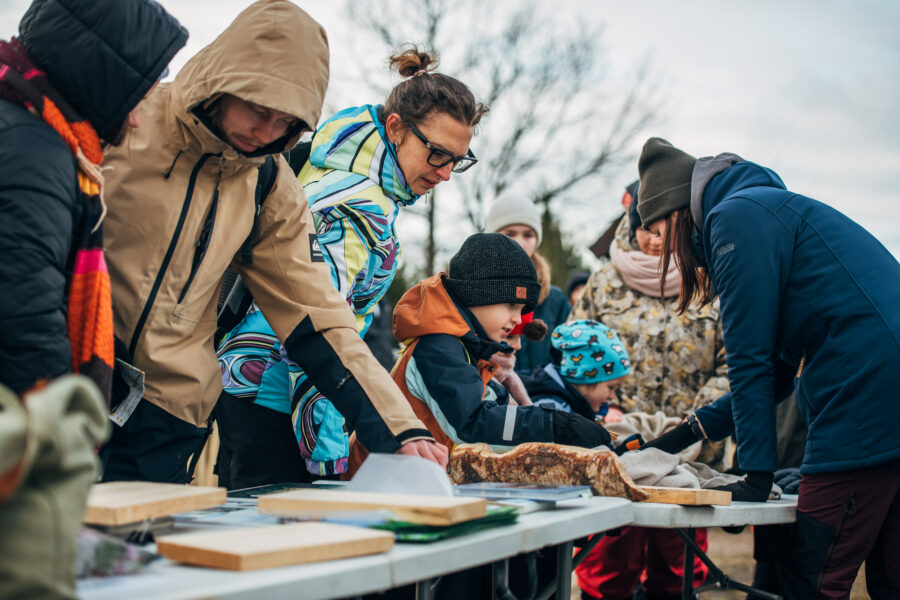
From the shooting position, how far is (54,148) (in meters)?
1.32

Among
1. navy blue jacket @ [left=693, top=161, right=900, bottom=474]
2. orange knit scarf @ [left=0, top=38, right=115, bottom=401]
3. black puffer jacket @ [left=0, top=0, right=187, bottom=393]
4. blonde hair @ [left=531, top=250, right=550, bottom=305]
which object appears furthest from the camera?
blonde hair @ [left=531, top=250, right=550, bottom=305]

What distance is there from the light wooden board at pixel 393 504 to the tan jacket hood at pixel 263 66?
0.79 meters

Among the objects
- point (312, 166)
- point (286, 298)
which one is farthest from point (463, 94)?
point (286, 298)

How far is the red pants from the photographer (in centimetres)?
343

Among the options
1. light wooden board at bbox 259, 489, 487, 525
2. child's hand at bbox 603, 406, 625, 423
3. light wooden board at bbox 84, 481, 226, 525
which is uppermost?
child's hand at bbox 603, 406, 625, 423

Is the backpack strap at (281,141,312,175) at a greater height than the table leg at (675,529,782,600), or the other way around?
the backpack strap at (281,141,312,175)

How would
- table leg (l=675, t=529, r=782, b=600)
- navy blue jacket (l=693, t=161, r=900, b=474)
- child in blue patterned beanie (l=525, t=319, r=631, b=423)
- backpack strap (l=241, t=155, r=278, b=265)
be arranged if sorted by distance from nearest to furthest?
backpack strap (l=241, t=155, r=278, b=265) → navy blue jacket (l=693, t=161, r=900, b=474) → table leg (l=675, t=529, r=782, b=600) → child in blue patterned beanie (l=525, t=319, r=631, b=423)

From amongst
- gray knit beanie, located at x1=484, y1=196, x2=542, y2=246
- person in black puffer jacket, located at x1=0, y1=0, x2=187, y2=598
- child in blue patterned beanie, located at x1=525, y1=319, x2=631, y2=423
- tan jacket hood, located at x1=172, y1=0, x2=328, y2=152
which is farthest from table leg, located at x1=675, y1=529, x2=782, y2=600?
gray knit beanie, located at x1=484, y1=196, x2=542, y2=246

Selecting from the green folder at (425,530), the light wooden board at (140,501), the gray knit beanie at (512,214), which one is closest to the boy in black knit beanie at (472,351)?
the green folder at (425,530)

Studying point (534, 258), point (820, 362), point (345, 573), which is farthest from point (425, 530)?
point (534, 258)

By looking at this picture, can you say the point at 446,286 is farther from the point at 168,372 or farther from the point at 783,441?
the point at 783,441

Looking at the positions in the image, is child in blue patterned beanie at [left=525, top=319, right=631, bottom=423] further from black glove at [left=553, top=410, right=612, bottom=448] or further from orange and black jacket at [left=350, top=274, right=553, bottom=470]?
black glove at [left=553, top=410, right=612, bottom=448]

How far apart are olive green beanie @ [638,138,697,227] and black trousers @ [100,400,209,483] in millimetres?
1631

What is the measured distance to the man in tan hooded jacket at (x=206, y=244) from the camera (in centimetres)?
170
